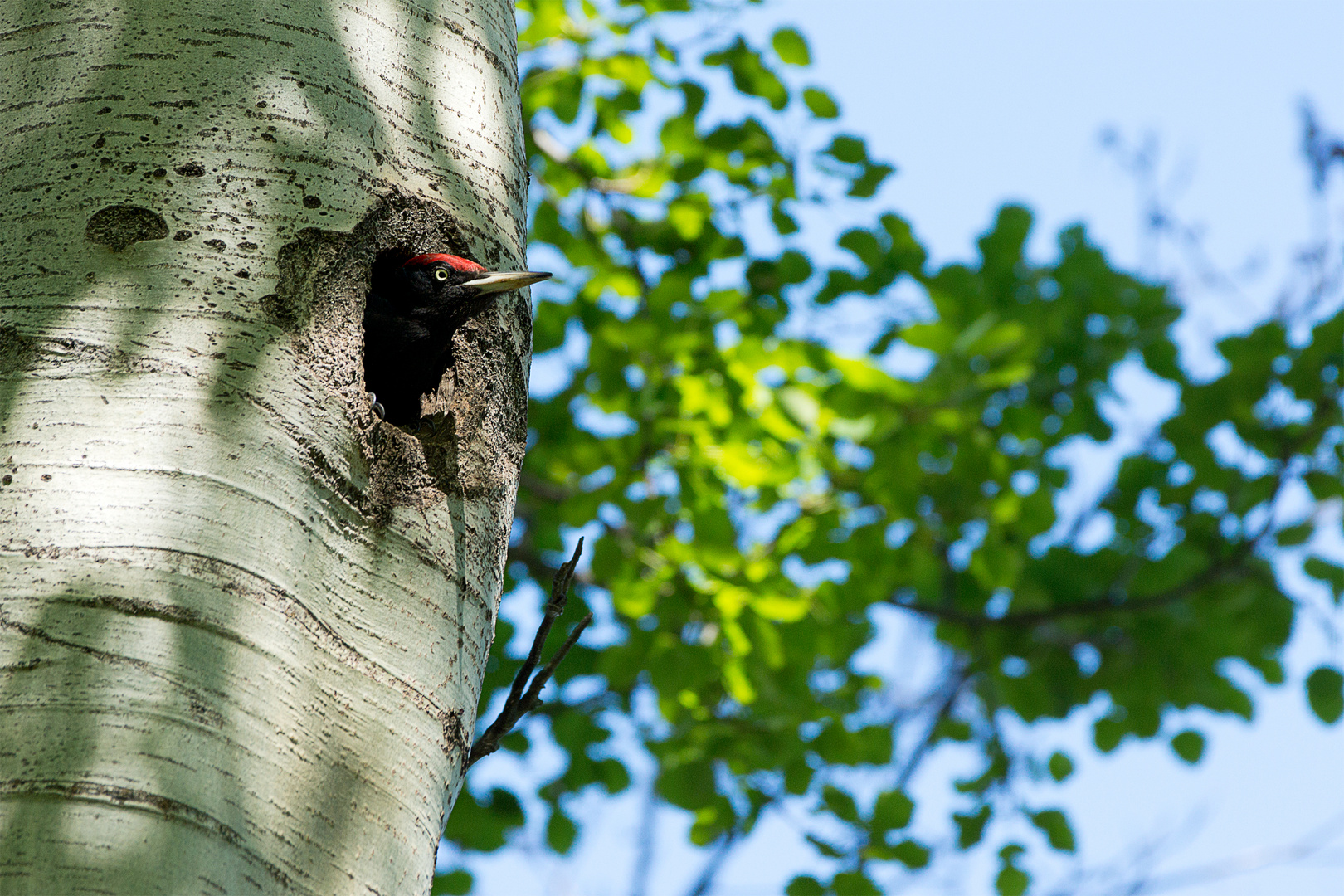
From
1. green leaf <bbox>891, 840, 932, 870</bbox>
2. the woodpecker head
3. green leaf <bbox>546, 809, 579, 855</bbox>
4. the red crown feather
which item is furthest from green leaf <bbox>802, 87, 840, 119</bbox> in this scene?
green leaf <bbox>546, 809, 579, 855</bbox>

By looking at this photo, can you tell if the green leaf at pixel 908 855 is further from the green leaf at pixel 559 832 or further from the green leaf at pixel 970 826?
the green leaf at pixel 559 832

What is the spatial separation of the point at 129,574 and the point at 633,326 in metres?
2.84

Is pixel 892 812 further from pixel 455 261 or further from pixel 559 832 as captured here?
pixel 455 261

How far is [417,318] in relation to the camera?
248 cm

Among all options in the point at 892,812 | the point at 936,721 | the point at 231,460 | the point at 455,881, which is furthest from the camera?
the point at 936,721

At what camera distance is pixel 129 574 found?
4.00 ft

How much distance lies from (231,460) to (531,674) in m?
0.66

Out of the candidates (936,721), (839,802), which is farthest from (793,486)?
(936,721)

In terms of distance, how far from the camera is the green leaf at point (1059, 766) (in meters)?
4.89

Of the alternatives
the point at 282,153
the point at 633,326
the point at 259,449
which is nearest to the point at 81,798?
the point at 259,449

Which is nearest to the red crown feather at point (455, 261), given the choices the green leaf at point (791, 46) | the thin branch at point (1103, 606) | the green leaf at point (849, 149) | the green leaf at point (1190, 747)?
the green leaf at point (849, 149)

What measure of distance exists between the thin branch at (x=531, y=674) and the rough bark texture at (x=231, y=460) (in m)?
0.12

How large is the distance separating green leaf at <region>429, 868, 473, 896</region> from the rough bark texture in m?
3.74

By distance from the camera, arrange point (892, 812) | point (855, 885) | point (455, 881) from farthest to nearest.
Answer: point (455, 881) < point (892, 812) < point (855, 885)
